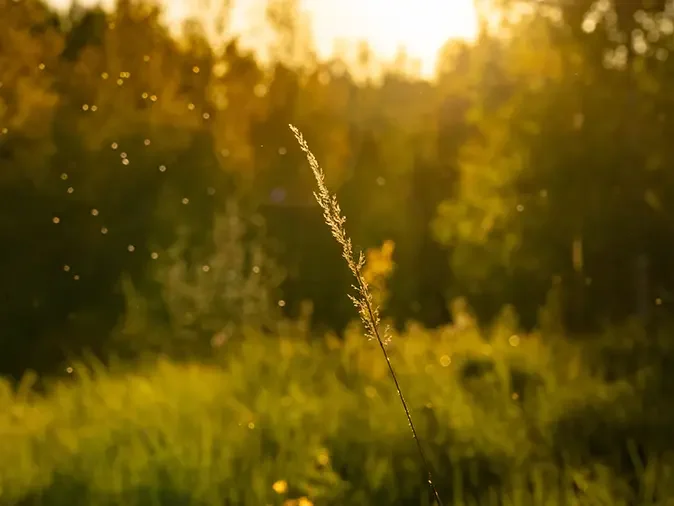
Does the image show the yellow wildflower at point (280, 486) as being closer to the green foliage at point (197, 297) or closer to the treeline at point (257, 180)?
the treeline at point (257, 180)

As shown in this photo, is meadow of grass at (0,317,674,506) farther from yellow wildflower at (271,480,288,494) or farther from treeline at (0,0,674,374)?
treeline at (0,0,674,374)

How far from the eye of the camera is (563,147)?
7.07m

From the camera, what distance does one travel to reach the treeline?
5.66m

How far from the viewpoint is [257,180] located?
7.85m

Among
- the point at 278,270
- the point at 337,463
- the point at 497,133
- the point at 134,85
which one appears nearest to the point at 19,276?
the point at 134,85

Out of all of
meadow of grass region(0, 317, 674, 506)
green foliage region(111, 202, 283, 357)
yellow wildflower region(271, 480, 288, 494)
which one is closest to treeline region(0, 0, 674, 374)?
green foliage region(111, 202, 283, 357)

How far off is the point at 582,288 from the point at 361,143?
407cm

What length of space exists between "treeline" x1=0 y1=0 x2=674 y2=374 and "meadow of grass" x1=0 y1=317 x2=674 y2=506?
1473mm

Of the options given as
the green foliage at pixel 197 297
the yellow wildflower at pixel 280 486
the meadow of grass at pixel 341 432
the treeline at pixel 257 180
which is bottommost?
the yellow wildflower at pixel 280 486

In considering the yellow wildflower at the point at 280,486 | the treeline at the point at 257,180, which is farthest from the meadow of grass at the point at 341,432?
the treeline at the point at 257,180

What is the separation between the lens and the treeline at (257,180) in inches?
223

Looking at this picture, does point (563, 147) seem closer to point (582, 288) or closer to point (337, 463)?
point (582, 288)

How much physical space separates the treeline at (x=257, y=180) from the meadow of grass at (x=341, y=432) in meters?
1.47

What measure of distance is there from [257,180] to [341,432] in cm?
485
